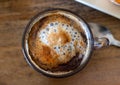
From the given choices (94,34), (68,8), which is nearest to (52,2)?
(68,8)

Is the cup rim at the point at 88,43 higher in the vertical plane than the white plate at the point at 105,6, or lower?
lower

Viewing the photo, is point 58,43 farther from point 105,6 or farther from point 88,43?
point 105,6

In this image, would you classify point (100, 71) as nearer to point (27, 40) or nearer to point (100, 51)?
point (100, 51)

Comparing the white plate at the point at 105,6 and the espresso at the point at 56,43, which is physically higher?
the white plate at the point at 105,6
